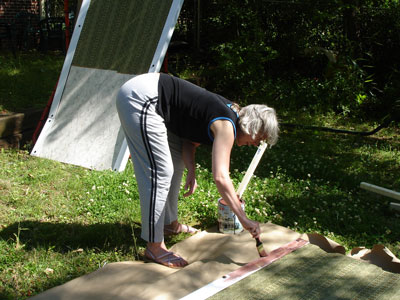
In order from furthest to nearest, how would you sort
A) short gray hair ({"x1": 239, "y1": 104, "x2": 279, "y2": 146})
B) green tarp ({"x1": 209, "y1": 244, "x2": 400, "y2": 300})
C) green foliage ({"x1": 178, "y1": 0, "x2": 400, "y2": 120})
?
green foliage ({"x1": 178, "y1": 0, "x2": 400, "y2": 120})
short gray hair ({"x1": 239, "y1": 104, "x2": 279, "y2": 146})
green tarp ({"x1": 209, "y1": 244, "x2": 400, "y2": 300})

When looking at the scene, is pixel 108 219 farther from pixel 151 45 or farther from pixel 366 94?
pixel 366 94

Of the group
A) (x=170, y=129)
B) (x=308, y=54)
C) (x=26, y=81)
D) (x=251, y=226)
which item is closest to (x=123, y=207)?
(x=170, y=129)

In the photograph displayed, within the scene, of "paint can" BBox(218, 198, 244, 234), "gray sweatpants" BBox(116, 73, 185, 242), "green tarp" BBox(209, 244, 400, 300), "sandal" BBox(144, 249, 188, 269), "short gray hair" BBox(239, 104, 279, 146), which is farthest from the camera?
"paint can" BBox(218, 198, 244, 234)

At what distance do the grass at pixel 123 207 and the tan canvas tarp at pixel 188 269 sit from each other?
0.25m

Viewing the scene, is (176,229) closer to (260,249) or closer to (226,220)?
(226,220)

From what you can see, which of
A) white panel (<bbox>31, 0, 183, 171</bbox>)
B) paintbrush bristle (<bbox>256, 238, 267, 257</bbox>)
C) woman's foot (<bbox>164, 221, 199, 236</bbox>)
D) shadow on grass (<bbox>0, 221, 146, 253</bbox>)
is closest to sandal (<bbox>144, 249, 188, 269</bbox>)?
shadow on grass (<bbox>0, 221, 146, 253</bbox>)

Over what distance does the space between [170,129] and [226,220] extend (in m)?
0.91

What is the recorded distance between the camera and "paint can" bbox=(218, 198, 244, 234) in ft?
11.3

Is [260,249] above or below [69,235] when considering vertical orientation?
above

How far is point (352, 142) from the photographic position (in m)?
6.27

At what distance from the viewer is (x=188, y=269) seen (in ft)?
8.91

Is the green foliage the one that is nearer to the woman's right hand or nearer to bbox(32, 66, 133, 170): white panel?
bbox(32, 66, 133, 170): white panel

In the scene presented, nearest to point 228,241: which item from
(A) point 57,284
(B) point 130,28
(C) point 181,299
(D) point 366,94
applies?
(C) point 181,299

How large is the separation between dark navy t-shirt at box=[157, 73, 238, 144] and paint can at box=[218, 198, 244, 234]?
78 centimetres
